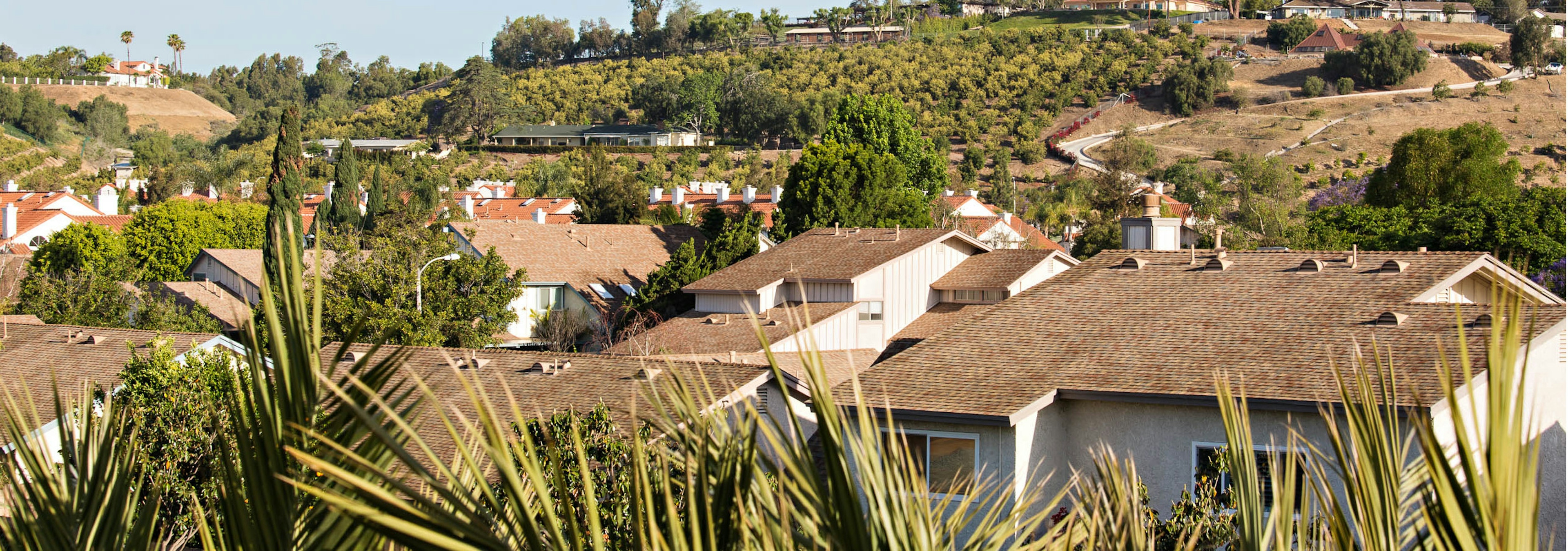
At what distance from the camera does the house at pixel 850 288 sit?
35781 mm

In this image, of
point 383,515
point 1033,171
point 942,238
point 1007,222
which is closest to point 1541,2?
point 1033,171

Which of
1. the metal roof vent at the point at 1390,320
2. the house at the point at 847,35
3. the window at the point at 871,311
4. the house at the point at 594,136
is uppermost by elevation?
the house at the point at 847,35

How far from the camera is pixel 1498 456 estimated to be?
9.35 ft

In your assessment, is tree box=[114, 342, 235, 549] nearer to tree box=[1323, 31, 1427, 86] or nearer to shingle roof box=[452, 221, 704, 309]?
shingle roof box=[452, 221, 704, 309]

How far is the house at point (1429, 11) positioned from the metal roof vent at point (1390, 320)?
6840 inches

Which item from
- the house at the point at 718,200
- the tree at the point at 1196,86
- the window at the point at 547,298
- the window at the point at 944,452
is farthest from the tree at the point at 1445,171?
the tree at the point at 1196,86

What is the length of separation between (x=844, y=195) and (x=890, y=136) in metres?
18.4

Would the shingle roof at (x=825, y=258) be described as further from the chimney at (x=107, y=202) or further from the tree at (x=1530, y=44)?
the tree at (x=1530, y=44)

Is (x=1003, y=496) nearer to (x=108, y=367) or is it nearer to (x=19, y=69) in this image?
(x=108, y=367)

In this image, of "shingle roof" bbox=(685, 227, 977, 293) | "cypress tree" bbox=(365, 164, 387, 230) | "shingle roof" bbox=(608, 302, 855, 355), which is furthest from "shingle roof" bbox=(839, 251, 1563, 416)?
"cypress tree" bbox=(365, 164, 387, 230)

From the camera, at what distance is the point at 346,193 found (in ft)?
185

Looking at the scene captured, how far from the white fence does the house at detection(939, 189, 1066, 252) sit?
153m

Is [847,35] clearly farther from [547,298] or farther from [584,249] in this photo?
[547,298]

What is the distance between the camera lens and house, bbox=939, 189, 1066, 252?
59.0 m
